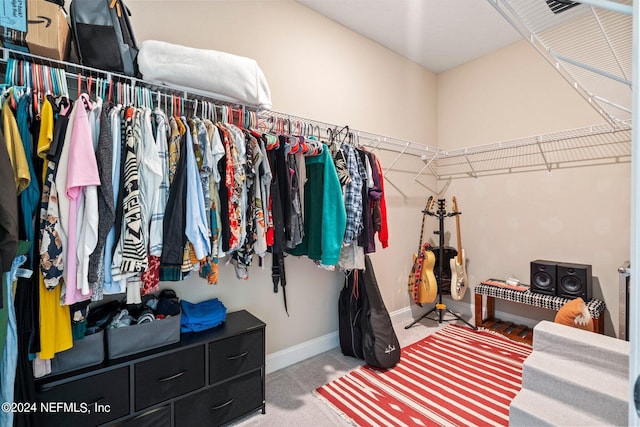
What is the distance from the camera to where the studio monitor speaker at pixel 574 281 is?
7.66 feet

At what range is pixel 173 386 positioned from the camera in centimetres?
143

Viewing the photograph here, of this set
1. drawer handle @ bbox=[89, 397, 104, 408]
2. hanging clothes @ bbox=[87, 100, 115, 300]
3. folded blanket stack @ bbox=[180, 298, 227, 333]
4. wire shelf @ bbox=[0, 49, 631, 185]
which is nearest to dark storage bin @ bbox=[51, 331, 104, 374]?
drawer handle @ bbox=[89, 397, 104, 408]

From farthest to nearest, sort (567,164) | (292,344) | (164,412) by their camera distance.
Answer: (567,164)
(292,344)
(164,412)

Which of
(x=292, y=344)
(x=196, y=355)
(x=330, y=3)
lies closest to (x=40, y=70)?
(x=196, y=355)

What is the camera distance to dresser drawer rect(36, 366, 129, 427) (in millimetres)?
1163

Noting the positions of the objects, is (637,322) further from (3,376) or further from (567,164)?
(567,164)

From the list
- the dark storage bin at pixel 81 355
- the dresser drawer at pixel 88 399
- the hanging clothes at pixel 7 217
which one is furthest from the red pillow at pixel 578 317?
the hanging clothes at pixel 7 217

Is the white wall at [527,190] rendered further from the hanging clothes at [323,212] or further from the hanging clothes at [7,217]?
the hanging clothes at [7,217]

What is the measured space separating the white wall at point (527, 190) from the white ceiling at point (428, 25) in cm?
31

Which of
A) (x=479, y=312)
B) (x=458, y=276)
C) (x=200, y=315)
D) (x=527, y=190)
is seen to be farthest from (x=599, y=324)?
(x=200, y=315)

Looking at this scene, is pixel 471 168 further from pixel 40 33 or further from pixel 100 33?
pixel 40 33

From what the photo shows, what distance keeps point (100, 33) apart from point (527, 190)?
342 cm

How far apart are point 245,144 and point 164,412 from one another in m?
1.37

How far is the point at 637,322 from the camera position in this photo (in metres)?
0.47
